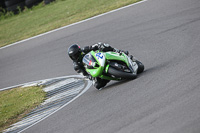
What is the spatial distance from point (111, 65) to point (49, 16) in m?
12.2

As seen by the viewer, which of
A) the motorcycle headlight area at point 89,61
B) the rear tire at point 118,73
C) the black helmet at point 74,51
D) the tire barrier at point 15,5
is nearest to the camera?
the rear tire at point 118,73

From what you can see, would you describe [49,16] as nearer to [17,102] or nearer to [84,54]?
[17,102]

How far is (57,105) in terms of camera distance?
29.2 feet

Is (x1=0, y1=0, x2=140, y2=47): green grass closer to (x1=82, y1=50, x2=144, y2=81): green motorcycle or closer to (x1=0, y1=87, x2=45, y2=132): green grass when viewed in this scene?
(x1=0, y1=87, x2=45, y2=132): green grass

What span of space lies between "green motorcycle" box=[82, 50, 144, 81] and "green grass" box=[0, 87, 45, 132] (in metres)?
2.46

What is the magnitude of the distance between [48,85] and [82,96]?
2.45 meters

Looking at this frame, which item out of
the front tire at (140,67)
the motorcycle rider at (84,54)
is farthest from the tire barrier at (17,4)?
the front tire at (140,67)

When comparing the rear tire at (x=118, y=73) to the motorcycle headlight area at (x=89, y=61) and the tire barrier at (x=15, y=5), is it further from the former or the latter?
the tire barrier at (x=15, y=5)

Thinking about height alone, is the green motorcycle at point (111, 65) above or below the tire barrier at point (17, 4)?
below

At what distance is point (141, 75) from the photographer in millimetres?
8328

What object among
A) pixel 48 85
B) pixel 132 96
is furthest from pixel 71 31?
pixel 132 96

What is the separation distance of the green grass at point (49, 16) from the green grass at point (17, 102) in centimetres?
608

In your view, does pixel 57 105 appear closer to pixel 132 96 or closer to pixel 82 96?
pixel 82 96

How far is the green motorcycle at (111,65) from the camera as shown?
7945 mm
